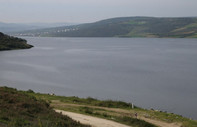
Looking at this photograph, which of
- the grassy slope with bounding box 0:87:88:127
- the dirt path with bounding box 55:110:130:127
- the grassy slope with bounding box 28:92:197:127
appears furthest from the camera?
the grassy slope with bounding box 28:92:197:127

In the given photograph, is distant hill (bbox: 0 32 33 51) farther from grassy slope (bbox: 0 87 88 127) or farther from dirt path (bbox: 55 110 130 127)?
grassy slope (bbox: 0 87 88 127)

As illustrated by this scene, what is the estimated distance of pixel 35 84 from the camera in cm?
4403

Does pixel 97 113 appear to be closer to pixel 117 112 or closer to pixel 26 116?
pixel 117 112

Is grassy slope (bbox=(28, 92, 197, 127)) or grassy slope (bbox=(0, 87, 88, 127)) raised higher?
grassy slope (bbox=(0, 87, 88, 127))

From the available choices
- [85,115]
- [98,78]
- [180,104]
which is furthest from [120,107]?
[98,78]

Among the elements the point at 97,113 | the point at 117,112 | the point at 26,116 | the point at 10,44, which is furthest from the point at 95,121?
the point at 10,44

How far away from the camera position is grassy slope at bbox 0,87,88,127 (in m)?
11.3

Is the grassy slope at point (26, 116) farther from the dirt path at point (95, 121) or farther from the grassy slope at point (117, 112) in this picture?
the grassy slope at point (117, 112)

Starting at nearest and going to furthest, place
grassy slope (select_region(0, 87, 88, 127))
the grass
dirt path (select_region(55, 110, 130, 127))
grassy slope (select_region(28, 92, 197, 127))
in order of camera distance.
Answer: grassy slope (select_region(0, 87, 88, 127)), the grass, dirt path (select_region(55, 110, 130, 127)), grassy slope (select_region(28, 92, 197, 127))

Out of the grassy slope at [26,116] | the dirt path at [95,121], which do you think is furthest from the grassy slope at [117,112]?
the grassy slope at [26,116]

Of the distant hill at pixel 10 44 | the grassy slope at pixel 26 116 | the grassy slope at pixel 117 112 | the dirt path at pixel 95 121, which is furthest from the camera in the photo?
the distant hill at pixel 10 44

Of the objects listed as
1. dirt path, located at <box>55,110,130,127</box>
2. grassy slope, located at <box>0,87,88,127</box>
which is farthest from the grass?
dirt path, located at <box>55,110,130,127</box>

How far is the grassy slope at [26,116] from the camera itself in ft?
37.2

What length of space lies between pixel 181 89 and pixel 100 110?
828 inches
